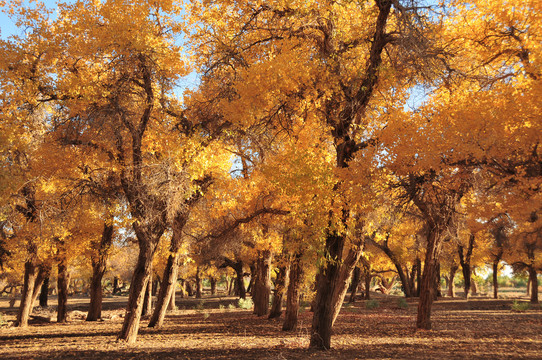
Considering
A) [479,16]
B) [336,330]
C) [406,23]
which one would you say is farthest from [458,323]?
[406,23]

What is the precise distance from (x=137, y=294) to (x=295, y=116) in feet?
21.9

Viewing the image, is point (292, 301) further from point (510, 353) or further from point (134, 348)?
point (510, 353)

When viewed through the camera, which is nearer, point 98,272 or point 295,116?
point 295,116

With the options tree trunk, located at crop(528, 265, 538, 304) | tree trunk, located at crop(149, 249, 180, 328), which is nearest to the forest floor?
tree trunk, located at crop(149, 249, 180, 328)

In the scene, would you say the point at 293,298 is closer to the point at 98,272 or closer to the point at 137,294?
the point at 137,294

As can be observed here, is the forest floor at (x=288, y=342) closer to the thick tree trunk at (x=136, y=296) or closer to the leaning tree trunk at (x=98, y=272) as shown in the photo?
the thick tree trunk at (x=136, y=296)

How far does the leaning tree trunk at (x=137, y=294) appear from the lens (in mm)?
10688

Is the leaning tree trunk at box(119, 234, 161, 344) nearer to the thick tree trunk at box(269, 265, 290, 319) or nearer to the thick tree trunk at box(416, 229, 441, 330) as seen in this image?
the thick tree trunk at box(269, 265, 290, 319)

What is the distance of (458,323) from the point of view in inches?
582

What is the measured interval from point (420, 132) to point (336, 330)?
323 inches

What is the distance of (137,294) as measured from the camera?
10.7 m

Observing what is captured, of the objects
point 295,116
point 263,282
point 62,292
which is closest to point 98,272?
point 62,292

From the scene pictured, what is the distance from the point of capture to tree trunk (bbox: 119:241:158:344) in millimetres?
10688

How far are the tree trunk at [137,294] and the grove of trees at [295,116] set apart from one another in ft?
0.15
